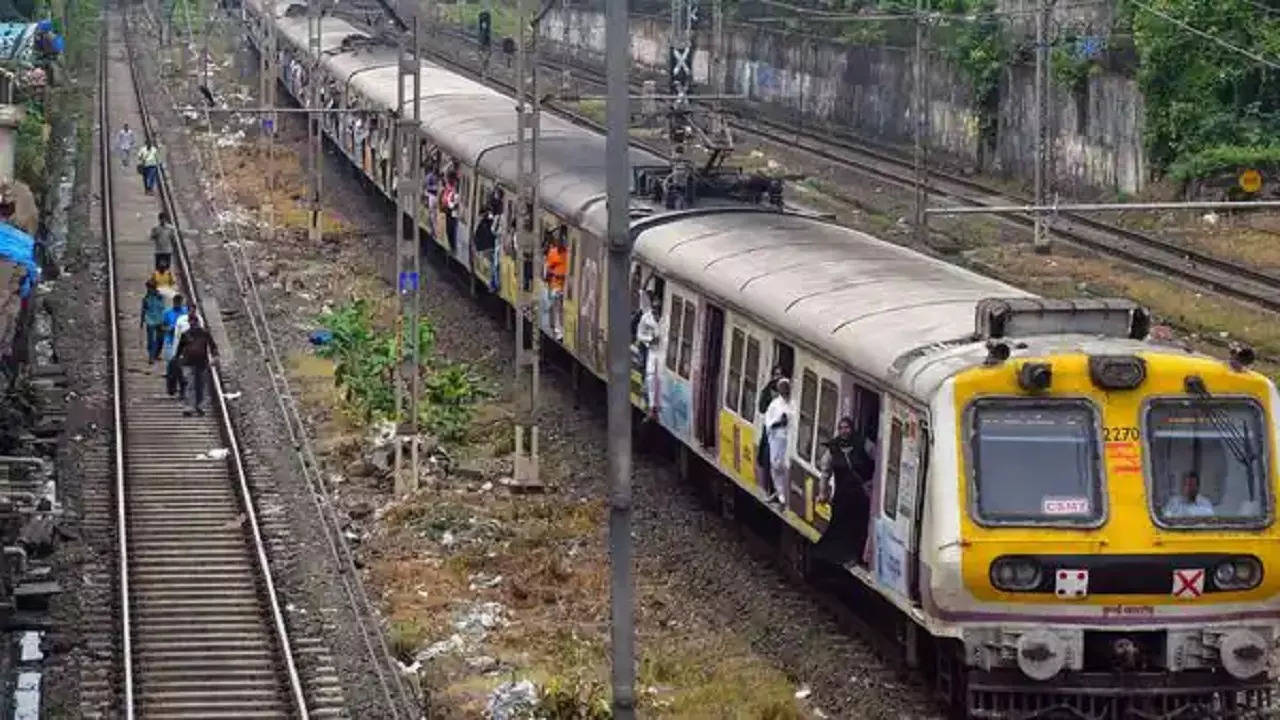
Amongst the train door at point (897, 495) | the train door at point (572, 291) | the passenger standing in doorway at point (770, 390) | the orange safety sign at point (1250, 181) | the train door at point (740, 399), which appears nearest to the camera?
the train door at point (897, 495)

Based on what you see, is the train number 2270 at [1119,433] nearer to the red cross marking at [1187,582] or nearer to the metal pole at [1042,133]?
the red cross marking at [1187,582]

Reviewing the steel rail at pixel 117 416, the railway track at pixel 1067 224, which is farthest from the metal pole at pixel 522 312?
the railway track at pixel 1067 224

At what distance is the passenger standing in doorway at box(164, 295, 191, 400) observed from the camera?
2431 centimetres

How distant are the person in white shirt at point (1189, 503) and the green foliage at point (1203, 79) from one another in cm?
3047

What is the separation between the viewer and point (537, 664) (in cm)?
1585

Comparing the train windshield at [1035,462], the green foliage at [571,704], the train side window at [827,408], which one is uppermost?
the train windshield at [1035,462]

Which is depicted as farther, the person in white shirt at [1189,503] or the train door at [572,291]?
the train door at [572,291]

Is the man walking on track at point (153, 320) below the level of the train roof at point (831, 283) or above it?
below

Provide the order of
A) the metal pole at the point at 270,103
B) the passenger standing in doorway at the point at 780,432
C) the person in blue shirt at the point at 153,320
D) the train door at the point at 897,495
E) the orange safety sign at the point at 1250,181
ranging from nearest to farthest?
the train door at the point at 897,495, the passenger standing in doorway at the point at 780,432, the person in blue shirt at the point at 153,320, the orange safety sign at the point at 1250,181, the metal pole at the point at 270,103

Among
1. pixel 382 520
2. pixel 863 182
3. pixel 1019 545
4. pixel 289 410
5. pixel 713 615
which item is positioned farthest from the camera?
pixel 863 182

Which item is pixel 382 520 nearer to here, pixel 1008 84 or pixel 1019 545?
pixel 1019 545

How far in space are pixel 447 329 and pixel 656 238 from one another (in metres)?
9.44

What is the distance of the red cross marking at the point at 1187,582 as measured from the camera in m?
13.0

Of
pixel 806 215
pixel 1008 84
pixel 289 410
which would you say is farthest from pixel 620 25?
pixel 1008 84
